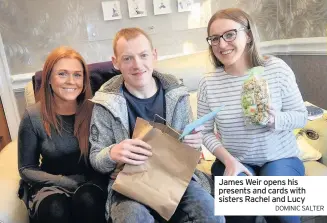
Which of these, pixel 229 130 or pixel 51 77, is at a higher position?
pixel 51 77

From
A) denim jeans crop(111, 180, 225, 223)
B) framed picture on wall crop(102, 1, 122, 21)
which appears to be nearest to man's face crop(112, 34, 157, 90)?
denim jeans crop(111, 180, 225, 223)

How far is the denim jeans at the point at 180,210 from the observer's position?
924mm

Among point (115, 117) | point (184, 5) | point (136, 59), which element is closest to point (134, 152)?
point (115, 117)

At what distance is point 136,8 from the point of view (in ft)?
6.38

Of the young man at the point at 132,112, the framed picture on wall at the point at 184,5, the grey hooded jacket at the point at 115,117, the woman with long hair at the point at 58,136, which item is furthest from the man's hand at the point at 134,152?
the framed picture on wall at the point at 184,5

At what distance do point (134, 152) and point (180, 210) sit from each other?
24 cm

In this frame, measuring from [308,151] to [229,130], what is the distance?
0.42 m

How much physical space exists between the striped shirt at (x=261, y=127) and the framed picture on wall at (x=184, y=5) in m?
0.97

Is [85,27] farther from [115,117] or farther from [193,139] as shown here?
[193,139]

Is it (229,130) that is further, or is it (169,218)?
(229,130)

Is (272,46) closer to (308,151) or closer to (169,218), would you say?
(308,151)

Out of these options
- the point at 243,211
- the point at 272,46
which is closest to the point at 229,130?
the point at 243,211

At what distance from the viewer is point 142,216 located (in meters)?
0.92

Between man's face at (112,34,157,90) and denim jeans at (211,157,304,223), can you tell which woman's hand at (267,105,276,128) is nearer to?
denim jeans at (211,157,304,223)
